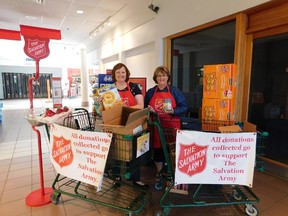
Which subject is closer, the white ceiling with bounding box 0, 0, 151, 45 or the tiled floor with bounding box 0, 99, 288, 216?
the tiled floor with bounding box 0, 99, 288, 216

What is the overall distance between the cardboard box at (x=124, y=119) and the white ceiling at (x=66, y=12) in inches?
133

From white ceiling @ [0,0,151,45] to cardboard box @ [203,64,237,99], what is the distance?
270cm

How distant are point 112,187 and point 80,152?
88 cm

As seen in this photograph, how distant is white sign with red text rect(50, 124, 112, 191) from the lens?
5.73ft

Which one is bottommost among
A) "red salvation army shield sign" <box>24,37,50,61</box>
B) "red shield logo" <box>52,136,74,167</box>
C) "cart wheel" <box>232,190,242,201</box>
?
"cart wheel" <box>232,190,242,201</box>

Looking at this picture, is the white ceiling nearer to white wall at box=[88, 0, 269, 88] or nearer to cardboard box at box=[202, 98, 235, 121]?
white wall at box=[88, 0, 269, 88]

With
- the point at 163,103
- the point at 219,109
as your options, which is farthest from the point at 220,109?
the point at 163,103

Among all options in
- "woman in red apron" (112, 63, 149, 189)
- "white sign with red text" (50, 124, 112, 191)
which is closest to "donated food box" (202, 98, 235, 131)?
"woman in red apron" (112, 63, 149, 189)

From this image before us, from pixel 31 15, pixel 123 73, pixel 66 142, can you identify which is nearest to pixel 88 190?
pixel 66 142

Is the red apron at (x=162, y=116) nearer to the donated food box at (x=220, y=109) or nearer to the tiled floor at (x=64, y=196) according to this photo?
the donated food box at (x=220, y=109)

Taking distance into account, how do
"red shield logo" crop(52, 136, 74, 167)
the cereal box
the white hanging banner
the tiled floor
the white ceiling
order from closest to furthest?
the white hanging banner < "red shield logo" crop(52, 136, 74, 167) < the tiled floor < the cereal box < the white ceiling

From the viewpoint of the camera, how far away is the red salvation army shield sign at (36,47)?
7.96 feet

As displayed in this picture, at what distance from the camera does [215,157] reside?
1738 mm

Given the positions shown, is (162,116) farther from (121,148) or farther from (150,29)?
(150,29)
